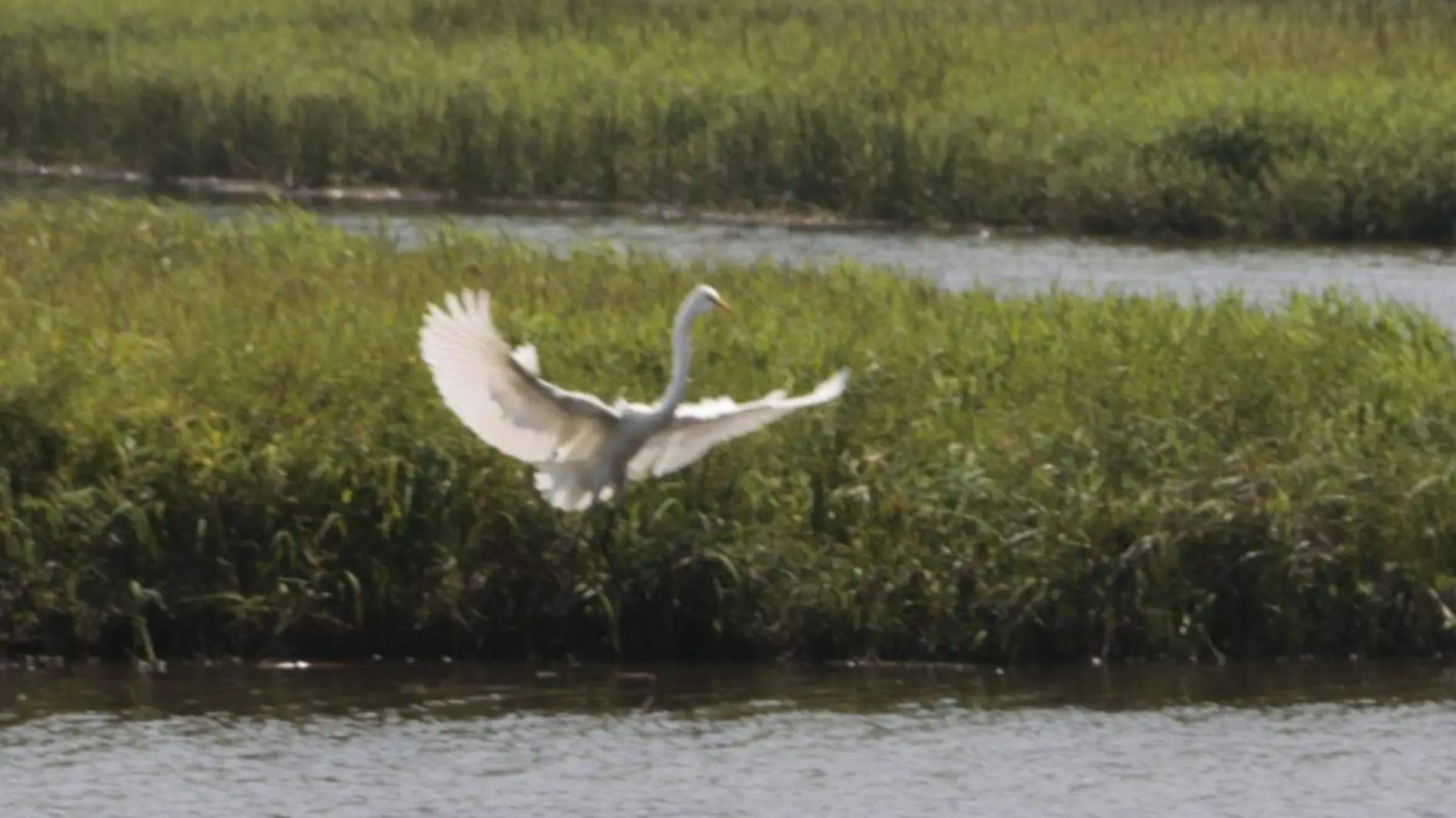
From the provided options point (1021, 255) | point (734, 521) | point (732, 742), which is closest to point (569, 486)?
point (734, 521)

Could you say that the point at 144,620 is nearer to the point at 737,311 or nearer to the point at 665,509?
the point at 665,509

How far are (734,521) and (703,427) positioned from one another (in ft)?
1.53

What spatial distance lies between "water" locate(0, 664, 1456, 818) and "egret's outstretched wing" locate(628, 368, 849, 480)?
0.69m

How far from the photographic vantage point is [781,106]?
73.2 ft

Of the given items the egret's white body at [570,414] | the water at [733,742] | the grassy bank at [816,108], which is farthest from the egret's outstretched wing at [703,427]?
the grassy bank at [816,108]

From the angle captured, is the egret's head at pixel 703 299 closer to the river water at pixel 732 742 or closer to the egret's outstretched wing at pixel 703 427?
the egret's outstretched wing at pixel 703 427

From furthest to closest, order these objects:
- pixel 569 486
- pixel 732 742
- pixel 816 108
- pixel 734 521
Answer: pixel 816 108, pixel 734 521, pixel 569 486, pixel 732 742

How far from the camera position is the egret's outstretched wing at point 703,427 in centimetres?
956

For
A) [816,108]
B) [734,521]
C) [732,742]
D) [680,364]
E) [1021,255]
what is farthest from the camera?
[816,108]

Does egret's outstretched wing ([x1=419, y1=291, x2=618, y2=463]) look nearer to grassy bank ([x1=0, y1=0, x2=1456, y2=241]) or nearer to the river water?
the river water

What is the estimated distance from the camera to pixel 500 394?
9.60 metres

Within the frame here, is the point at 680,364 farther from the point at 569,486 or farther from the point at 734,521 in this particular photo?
the point at 734,521

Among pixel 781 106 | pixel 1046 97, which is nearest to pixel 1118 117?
pixel 1046 97

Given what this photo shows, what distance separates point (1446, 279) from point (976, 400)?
8.58 m
